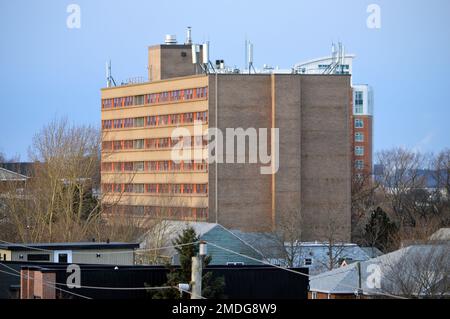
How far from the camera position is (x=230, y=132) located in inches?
3546

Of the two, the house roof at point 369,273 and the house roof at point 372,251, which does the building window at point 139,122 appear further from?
the house roof at point 369,273

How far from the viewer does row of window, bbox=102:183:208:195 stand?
3607 inches

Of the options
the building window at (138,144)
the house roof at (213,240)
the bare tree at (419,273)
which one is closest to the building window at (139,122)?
the building window at (138,144)

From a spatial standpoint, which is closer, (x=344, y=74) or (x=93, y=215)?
(x=93, y=215)

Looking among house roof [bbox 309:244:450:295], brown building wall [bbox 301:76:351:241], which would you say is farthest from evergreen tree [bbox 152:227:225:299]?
brown building wall [bbox 301:76:351:241]

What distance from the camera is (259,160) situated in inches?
3556

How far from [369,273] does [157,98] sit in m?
49.3

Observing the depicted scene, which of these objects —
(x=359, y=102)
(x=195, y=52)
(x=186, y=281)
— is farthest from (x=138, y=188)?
(x=359, y=102)

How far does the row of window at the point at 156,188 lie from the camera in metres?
91.6

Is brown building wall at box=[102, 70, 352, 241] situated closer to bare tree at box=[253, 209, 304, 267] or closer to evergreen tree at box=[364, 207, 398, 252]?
evergreen tree at box=[364, 207, 398, 252]

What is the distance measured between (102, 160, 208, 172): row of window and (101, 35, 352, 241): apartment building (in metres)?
0.10
